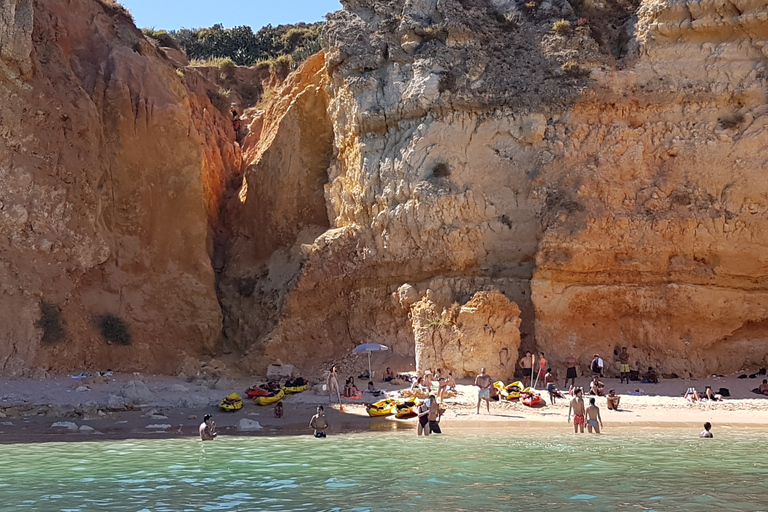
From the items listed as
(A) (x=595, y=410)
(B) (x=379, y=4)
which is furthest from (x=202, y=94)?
(A) (x=595, y=410)

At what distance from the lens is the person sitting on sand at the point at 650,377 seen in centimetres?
2111

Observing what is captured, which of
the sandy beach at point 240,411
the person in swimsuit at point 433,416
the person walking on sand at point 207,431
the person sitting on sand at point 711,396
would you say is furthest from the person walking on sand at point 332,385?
the person sitting on sand at point 711,396

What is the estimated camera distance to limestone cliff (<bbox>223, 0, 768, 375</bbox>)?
71.8ft

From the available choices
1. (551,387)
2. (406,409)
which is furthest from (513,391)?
(406,409)

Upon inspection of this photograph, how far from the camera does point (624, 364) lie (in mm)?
21578

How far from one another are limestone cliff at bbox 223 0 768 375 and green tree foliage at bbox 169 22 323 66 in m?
21.3

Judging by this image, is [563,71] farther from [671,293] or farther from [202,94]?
[202,94]

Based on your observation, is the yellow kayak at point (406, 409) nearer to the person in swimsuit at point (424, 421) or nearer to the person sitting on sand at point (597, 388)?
the person in swimsuit at point (424, 421)

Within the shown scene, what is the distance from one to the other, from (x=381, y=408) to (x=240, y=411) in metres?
3.59

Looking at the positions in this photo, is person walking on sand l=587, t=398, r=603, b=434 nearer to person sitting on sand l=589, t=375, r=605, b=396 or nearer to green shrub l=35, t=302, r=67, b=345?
person sitting on sand l=589, t=375, r=605, b=396

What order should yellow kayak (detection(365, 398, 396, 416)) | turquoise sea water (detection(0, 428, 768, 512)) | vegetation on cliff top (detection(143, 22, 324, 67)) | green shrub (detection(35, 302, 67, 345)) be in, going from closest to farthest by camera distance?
turquoise sea water (detection(0, 428, 768, 512))
yellow kayak (detection(365, 398, 396, 416))
green shrub (detection(35, 302, 67, 345))
vegetation on cliff top (detection(143, 22, 324, 67))

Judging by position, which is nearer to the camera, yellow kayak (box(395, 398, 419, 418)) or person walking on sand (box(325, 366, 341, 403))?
yellow kayak (box(395, 398, 419, 418))

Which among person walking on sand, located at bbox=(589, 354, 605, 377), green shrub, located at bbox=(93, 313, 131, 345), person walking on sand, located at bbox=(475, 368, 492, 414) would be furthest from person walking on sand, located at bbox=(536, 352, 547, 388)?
green shrub, located at bbox=(93, 313, 131, 345)

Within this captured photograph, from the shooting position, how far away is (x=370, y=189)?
984 inches
